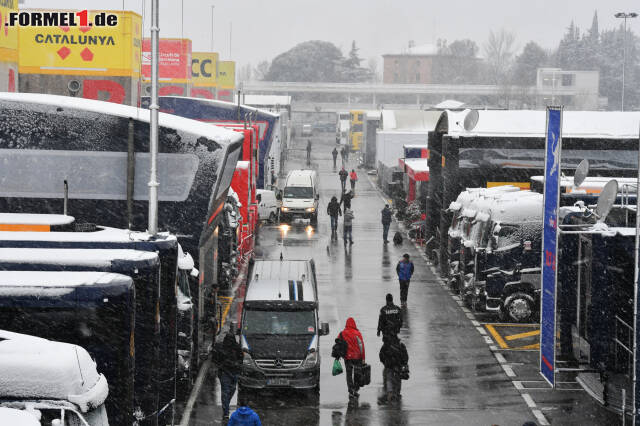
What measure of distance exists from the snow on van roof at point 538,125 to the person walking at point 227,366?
16.8 meters

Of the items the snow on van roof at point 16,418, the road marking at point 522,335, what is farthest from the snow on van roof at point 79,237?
the road marking at point 522,335

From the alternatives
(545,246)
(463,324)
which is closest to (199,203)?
(545,246)

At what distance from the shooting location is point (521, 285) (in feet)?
88.3

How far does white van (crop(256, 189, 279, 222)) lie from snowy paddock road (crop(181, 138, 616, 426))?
38.6 ft

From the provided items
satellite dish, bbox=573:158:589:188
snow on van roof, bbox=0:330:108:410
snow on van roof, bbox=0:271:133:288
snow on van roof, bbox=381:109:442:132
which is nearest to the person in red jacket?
satellite dish, bbox=573:158:589:188

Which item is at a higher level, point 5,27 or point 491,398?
point 5,27

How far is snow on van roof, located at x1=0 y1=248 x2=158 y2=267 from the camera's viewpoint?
1052cm

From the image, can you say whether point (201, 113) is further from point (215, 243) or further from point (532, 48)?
point (532, 48)

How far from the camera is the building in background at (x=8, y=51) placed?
29.8 metres

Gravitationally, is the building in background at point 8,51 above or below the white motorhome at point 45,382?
above

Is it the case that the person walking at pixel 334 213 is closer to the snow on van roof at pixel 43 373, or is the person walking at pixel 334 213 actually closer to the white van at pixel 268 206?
the white van at pixel 268 206

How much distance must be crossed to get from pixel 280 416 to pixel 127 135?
18.6 ft

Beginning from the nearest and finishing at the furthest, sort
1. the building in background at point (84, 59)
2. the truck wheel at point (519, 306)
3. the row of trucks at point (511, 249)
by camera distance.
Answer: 1. the row of trucks at point (511, 249)
2. the truck wheel at point (519, 306)
3. the building in background at point (84, 59)

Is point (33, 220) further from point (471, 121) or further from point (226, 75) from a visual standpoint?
point (226, 75)
